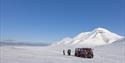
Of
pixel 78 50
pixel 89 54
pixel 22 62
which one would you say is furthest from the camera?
pixel 78 50

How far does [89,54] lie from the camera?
1762 inches

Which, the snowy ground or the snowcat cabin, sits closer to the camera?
the snowy ground

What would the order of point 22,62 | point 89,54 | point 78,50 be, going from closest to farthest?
1. point 22,62
2. point 89,54
3. point 78,50

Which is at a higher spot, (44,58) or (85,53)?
(85,53)

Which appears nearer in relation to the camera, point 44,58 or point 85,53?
point 44,58

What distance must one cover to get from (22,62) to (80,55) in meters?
22.1

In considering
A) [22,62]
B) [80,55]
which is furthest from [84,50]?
[22,62]

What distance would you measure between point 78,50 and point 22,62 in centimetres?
2358

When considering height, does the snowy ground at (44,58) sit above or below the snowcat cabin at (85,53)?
below

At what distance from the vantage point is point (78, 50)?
49.2 m

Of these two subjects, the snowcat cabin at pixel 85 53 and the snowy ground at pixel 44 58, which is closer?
the snowy ground at pixel 44 58

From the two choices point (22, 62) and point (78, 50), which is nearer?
point (22, 62)

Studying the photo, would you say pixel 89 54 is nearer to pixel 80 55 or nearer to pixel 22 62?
pixel 80 55

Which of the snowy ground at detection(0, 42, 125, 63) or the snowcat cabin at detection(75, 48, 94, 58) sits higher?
the snowcat cabin at detection(75, 48, 94, 58)
